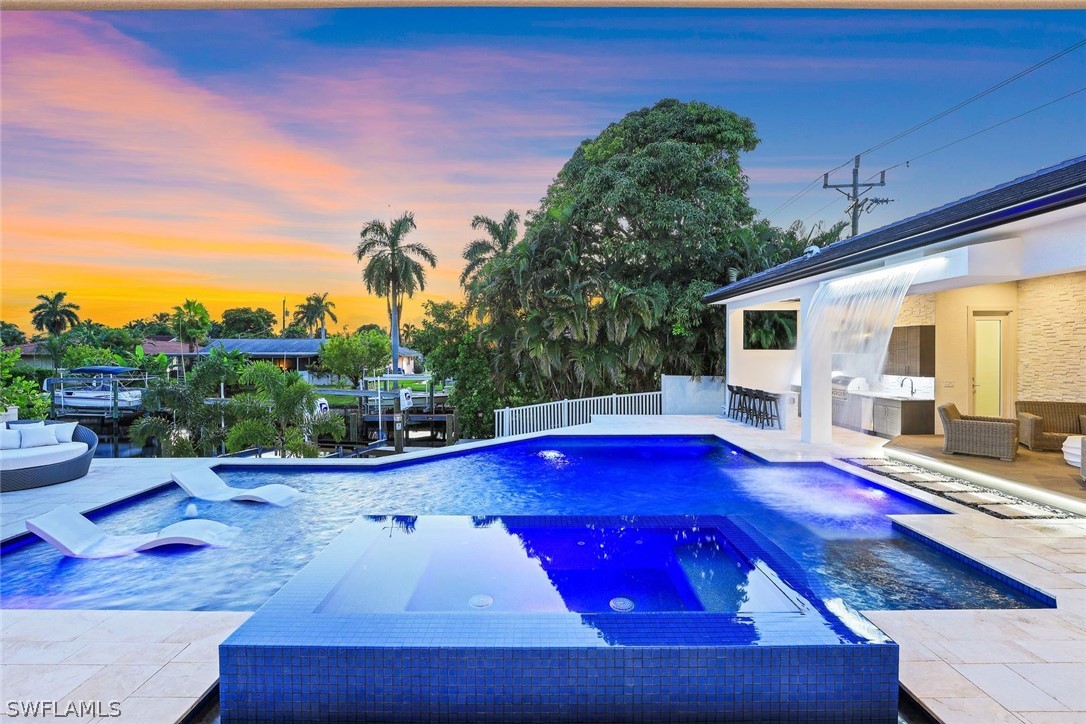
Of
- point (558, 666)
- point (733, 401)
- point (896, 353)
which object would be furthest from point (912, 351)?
point (558, 666)

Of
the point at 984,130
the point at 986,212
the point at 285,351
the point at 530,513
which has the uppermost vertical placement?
the point at 984,130

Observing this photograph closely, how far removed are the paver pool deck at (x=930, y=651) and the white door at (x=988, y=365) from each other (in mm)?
6251

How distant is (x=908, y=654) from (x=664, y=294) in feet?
45.1

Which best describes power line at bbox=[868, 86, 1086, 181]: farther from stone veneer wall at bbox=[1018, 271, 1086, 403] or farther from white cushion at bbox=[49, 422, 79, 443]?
white cushion at bbox=[49, 422, 79, 443]

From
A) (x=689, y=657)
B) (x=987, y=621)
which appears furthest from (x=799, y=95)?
(x=689, y=657)

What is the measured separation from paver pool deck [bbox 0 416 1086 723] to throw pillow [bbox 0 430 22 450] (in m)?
5.63

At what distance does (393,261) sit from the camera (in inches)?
1280

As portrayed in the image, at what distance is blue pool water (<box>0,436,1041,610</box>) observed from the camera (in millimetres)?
5000

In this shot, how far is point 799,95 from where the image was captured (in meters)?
20.0

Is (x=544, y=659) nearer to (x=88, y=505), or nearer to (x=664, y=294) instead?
(x=88, y=505)

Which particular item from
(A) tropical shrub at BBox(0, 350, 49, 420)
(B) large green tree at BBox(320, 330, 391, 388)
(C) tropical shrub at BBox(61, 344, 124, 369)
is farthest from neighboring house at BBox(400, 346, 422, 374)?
(A) tropical shrub at BBox(0, 350, 49, 420)

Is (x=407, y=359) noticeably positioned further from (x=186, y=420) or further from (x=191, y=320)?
(x=186, y=420)

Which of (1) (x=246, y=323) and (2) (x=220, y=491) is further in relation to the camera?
(1) (x=246, y=323)

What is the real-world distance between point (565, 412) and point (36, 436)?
11.1 meters
